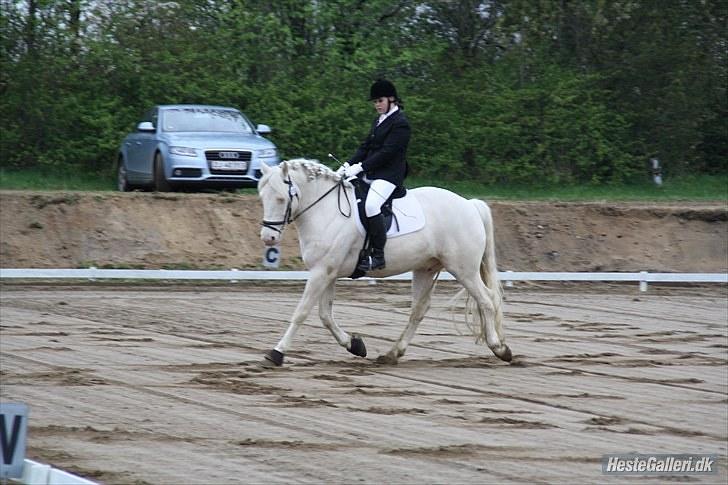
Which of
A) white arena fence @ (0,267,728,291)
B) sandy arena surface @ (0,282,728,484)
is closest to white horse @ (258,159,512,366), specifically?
sandy arena surface @ (0,282,728,484)

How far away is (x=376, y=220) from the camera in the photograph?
12.3m

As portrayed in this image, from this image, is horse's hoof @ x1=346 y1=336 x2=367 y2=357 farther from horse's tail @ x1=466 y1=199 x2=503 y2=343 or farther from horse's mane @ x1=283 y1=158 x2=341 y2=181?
horse's mane @ x1=283 y1=158 x2=341 y2=181

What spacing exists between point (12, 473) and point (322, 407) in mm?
3541

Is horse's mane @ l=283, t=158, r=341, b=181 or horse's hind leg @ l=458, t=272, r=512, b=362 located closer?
horse's mane @ l=283, t=158, r=341, b=181

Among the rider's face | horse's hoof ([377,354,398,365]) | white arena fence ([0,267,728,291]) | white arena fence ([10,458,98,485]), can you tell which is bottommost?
white arena fence ([0,267,728,291])

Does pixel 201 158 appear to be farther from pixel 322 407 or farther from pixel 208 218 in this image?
pixel 322 407

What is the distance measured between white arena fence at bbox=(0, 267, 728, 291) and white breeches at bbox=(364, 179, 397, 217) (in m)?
7.47

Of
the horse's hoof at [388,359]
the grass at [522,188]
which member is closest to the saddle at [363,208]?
the horse's hoof at [388,359]

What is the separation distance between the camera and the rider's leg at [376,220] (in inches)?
485

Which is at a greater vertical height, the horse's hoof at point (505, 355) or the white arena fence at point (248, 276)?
the horse's hoof at point (505, 355)

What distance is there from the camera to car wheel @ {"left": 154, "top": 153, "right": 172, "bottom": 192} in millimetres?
22812

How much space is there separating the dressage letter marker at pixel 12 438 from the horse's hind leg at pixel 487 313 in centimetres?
671

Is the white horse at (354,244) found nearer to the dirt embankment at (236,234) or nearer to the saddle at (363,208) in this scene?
the saddle at (363,208)

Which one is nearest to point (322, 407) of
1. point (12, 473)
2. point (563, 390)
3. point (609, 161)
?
point (563, 390)
